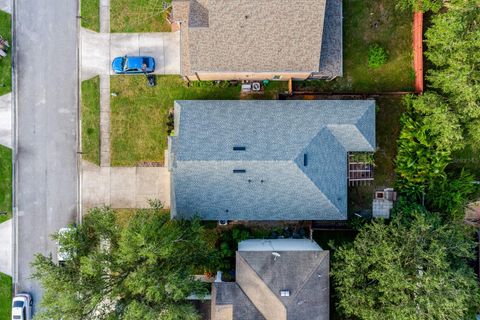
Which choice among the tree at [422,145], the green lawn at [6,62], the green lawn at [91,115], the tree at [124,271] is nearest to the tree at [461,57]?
the tree at [422,145]

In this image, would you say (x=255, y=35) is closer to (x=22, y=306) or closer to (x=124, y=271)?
(x=124, y=271)

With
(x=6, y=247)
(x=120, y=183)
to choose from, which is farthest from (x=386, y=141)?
(x=6, y=247)

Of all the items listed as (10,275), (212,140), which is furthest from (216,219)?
(10,275)

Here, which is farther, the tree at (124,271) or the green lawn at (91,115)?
the green lawn at (91,115)

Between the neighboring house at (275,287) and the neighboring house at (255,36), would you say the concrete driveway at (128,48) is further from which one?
the neighboring house at (275,287)

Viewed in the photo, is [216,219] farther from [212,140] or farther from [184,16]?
[184,16]

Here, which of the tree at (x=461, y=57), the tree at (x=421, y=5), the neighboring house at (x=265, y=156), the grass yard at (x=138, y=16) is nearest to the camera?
the tree at (x=461, y=57)

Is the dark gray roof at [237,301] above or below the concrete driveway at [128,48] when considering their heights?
below
